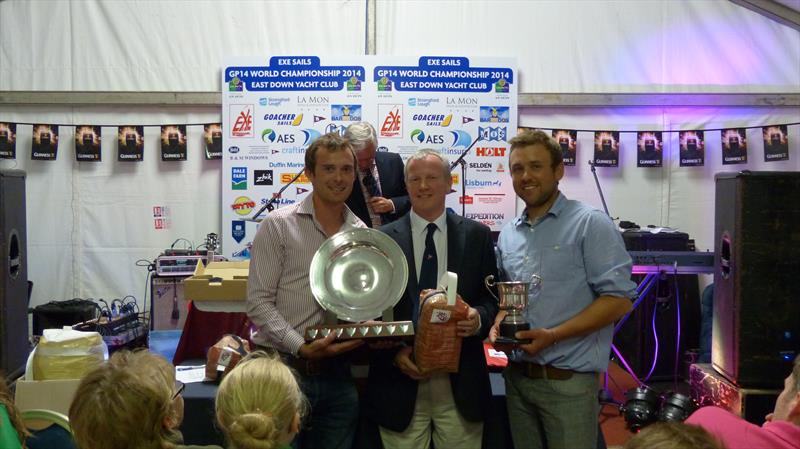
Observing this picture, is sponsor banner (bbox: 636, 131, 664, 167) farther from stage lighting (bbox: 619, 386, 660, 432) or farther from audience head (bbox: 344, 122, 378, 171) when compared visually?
audience head (bbox: 344, 122, 378, 171)

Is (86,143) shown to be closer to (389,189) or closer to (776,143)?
(389,189)

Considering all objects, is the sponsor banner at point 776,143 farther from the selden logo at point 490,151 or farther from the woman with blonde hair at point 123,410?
the woman with blonde hair at point 123,410

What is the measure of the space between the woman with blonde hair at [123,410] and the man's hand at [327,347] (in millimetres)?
561

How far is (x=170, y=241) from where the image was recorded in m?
5.44

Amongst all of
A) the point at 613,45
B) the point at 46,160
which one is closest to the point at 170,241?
the point at 46,160

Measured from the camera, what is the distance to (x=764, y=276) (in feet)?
9.34

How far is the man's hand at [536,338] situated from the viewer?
1.94 meters

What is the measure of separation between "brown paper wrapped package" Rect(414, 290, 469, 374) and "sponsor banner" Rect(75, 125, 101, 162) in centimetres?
446

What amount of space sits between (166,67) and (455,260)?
4235 mm

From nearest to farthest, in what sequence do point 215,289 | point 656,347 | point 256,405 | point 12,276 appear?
1. point 256,405
2. point 215,289
3. point 12,276
4. point 656,347

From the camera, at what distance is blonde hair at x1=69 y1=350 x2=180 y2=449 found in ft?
4.51

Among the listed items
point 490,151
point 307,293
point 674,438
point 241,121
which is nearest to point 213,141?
point 241,121

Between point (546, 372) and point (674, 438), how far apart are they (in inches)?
35.5

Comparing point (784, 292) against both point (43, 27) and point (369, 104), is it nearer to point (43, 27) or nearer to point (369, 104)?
point (369, 104)
